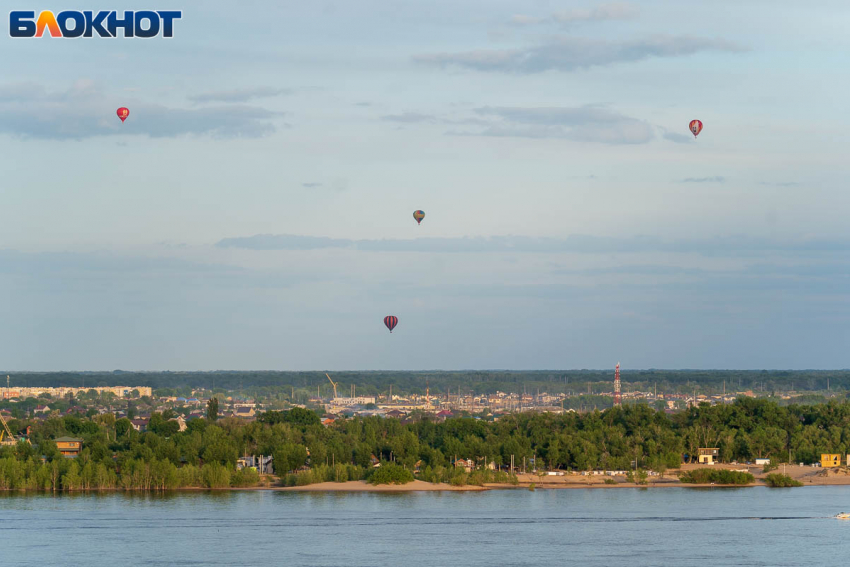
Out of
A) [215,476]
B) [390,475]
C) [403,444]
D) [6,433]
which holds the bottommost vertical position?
[390,475]

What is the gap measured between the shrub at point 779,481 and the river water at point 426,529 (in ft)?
15.8

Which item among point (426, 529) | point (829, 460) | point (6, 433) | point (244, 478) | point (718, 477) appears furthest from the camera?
point (6, 433)

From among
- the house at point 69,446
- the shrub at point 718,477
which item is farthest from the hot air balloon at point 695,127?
the house at point 69,446

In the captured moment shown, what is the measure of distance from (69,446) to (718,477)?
4786 centimetres

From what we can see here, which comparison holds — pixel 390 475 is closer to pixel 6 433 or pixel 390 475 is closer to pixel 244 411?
pixel 6 433

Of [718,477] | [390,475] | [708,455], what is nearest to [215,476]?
[390,475]

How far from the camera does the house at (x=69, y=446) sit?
88.9 m

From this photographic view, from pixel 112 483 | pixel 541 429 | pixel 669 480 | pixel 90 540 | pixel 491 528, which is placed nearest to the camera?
pixel 90 540

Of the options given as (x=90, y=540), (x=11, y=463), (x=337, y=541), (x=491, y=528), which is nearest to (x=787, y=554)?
(x=491, y=528)

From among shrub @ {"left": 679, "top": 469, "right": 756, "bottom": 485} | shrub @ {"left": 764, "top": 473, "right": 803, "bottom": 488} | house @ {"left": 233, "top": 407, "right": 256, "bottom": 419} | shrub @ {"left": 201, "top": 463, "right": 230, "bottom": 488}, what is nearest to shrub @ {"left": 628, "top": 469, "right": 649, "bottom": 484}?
shrub @ {"left": 679, "top": 469, "right": 756, "bottom": 485}

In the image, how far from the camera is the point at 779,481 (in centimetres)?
8175

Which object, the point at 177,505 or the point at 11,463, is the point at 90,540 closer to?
the point at 177,505

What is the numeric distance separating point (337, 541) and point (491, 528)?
835 cm

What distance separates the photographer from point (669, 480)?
278ft
